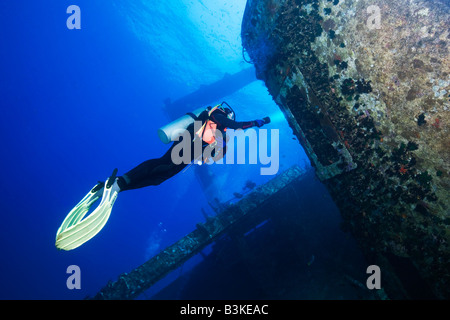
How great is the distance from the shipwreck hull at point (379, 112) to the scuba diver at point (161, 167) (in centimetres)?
119

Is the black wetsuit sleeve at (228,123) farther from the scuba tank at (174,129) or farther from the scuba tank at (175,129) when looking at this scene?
the scuba tank at (174,129)

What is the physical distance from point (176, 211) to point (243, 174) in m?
35.9

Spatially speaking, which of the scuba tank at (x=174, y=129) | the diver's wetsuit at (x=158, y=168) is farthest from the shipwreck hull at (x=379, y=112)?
the scuba tank at (x=174, y=129)

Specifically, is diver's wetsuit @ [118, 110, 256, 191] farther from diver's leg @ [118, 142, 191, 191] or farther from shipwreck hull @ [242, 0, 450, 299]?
shipwreck hull @ [242, 0, 450, 299]

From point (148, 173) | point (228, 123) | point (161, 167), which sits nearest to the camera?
point (148, 173)

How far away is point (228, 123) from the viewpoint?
422 cm

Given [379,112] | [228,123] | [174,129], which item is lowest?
[379,112]

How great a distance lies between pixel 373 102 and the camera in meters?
2.66

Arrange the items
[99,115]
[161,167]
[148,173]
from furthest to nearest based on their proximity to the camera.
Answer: [99,115] < [161,167] < [148,173]

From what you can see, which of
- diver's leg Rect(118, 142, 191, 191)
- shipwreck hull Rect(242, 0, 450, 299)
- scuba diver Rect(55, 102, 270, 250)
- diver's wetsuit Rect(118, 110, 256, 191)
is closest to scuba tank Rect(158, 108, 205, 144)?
scuba diver Rect(55, 102, 270, 250)

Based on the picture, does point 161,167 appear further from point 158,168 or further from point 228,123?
point 228,123

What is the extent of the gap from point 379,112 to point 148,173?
3.73m

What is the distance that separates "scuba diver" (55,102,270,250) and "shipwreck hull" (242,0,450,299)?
119 centimetres

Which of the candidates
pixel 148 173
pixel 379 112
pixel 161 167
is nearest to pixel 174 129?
pixel 161 167
